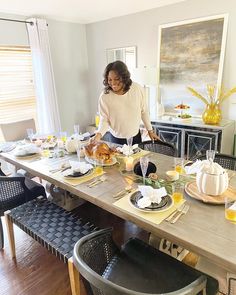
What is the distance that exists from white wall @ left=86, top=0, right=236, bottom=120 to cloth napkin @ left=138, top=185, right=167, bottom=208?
2.28 metres

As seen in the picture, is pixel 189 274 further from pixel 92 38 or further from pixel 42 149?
pixel 92 38

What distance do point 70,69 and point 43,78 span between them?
67 centimetres

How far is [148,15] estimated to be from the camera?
347 cm

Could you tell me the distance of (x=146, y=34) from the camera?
11.7 ft

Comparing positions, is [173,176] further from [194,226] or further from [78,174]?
[78,174]

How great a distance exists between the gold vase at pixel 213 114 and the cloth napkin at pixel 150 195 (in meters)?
1.96

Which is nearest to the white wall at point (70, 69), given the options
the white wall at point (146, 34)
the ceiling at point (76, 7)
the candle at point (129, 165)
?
the white wall at point (146, 34)

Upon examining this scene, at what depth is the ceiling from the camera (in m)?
2.98

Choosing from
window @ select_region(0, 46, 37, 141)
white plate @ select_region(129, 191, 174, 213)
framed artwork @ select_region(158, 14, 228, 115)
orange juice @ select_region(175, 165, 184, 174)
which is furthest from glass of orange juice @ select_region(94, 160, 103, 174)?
window @ select_region(0, 46, 37, 141)

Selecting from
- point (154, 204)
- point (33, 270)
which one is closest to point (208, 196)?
point (154, 204)

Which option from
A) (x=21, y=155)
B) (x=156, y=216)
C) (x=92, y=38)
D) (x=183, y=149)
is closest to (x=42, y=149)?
(x=21, y=155)

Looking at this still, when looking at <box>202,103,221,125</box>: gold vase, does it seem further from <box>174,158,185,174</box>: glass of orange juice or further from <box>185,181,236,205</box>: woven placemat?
<box>185,181,236,205</box>: woven placemat

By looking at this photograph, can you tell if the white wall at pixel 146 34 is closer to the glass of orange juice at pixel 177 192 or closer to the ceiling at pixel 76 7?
the ceiling at pixel 76 7

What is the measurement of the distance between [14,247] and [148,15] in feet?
11.2
